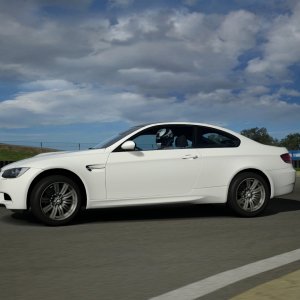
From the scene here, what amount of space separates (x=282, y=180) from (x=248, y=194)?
2.51 ft

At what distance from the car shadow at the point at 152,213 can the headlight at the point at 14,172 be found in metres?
0.80

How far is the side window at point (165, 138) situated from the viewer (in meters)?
8.48

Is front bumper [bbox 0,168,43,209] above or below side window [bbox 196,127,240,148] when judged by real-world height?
below

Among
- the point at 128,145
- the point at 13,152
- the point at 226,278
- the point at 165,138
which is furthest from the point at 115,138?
the point at 13,152

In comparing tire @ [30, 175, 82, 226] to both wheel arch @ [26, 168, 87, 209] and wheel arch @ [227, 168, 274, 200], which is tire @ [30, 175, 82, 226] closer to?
wheel arch @ [26, 168, 87, 209]

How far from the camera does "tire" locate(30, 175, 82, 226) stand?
302 inches

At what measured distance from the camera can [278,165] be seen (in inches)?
358

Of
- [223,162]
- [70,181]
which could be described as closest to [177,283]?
[70,181]

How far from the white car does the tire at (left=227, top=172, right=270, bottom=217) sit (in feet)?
0.05

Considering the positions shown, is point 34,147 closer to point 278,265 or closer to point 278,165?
point 278,165

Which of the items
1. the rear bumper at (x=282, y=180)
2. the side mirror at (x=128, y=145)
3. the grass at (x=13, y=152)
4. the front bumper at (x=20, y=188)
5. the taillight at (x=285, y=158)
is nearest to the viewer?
the front bumper at (x=20, y=188)

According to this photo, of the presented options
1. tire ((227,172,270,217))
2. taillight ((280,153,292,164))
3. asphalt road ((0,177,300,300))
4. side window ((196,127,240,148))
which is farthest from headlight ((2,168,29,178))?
taillight ((280,153,292,164))

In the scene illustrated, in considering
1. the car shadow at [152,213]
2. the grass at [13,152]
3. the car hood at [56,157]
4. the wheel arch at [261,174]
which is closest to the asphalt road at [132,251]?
the car shadow at [152,213]

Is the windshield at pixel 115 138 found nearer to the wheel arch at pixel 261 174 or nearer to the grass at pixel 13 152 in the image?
the wheel arch at pixel 261 174
